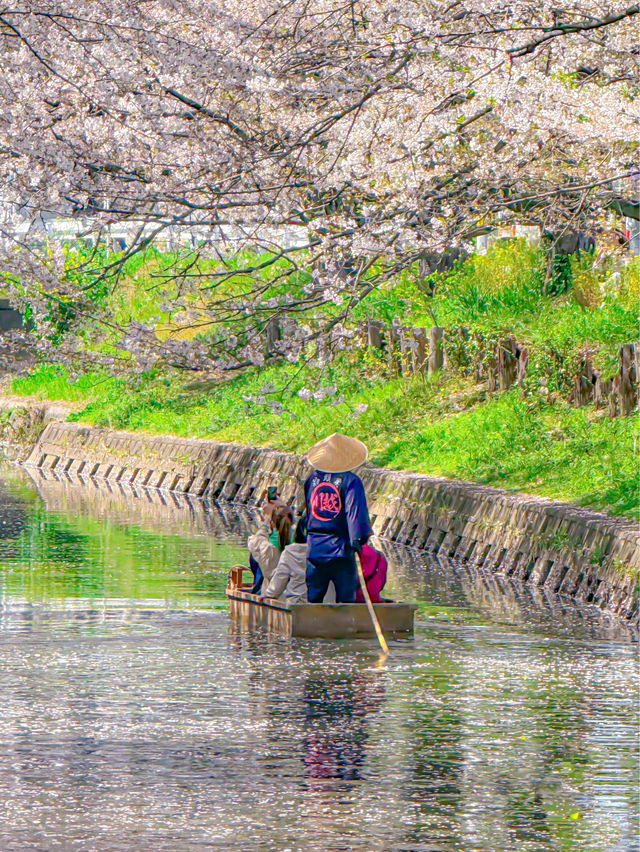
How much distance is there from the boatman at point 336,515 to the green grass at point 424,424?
3.47 m

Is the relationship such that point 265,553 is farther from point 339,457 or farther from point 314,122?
point 314,122

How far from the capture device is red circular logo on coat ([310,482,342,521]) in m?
14.5

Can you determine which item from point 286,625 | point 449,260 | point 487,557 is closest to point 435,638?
point 286,625

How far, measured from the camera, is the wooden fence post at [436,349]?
26.8m

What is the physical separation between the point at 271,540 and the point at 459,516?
495cm

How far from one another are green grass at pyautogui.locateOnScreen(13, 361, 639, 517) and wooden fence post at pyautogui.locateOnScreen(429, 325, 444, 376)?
0.28 meters

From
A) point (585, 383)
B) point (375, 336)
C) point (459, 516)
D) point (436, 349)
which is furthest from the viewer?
point (375, 336)

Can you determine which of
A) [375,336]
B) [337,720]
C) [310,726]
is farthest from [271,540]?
[375,336]

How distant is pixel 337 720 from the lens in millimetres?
11273

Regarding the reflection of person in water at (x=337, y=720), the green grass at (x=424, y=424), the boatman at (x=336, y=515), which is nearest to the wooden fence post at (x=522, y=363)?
the green grass at (x=424, y=424)

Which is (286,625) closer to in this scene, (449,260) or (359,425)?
(359,425)

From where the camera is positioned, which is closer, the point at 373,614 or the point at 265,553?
the point at 373,614

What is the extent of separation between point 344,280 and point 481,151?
2.16 meters

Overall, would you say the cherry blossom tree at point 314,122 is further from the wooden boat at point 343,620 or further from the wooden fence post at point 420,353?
the wooden fence post at point 420,353
